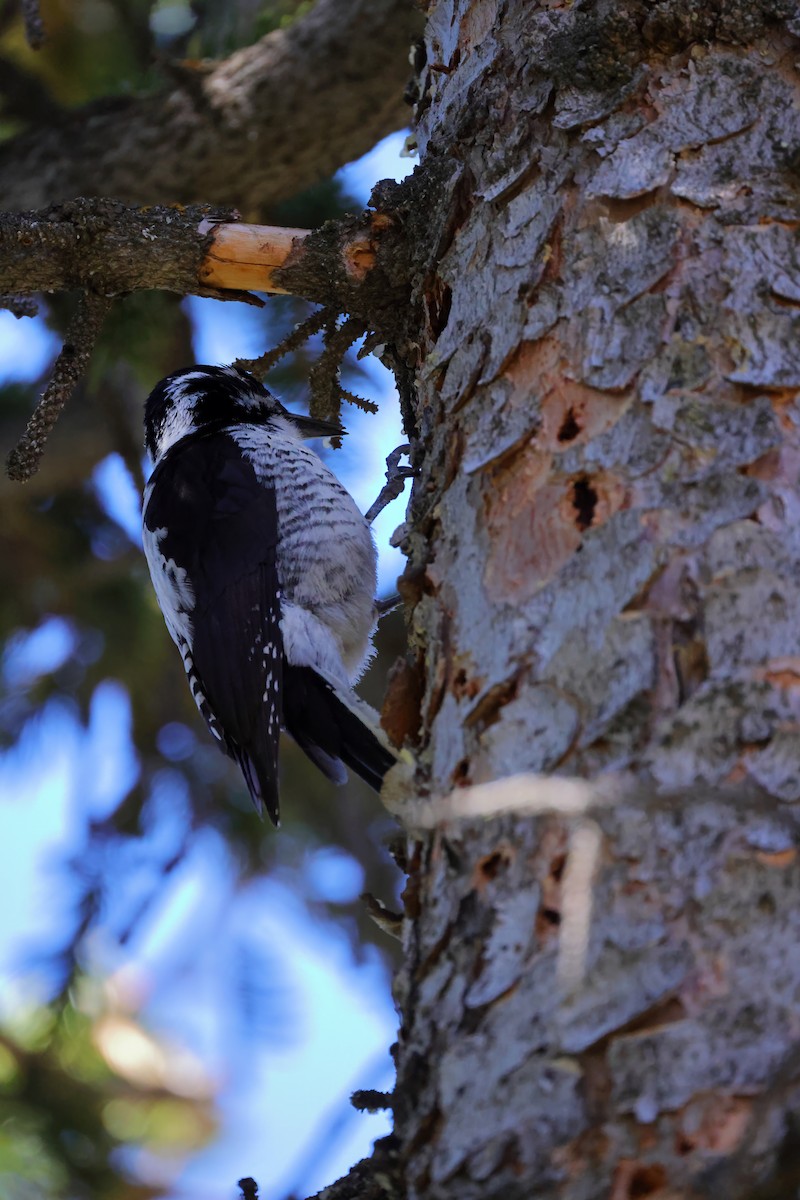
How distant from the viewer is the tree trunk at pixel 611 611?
1.28 meters

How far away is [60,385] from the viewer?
239 centimetres

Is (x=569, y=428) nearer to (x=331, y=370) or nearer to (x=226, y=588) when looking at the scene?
(x=331, y=370)

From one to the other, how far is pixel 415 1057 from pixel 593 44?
1509 mm

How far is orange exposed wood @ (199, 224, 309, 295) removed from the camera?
2.37 m

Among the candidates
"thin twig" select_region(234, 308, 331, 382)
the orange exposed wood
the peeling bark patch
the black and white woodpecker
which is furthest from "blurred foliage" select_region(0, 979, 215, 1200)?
the orange exposed wood

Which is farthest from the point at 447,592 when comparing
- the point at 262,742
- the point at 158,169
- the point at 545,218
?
the point at 158,169

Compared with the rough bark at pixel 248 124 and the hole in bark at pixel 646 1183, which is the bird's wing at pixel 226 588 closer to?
the rough bark at pixel 248 124

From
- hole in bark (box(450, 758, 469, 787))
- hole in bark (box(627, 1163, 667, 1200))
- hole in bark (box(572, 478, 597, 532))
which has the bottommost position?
hole in bark (box(627, 1163, 667, 1200))

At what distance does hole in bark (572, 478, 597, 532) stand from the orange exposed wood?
0.93 metres

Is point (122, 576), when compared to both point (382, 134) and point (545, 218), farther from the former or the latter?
point (545, 218)

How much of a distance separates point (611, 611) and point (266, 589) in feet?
5.53

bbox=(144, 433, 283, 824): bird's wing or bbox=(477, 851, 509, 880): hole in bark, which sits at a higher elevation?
bbox=(144, 433, 283, 824): bird's wing

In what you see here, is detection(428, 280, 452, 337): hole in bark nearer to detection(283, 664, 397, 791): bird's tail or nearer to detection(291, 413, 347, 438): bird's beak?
detection(283, 664, 397, 791): bird's tail

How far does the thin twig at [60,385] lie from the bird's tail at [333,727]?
2.85ft
